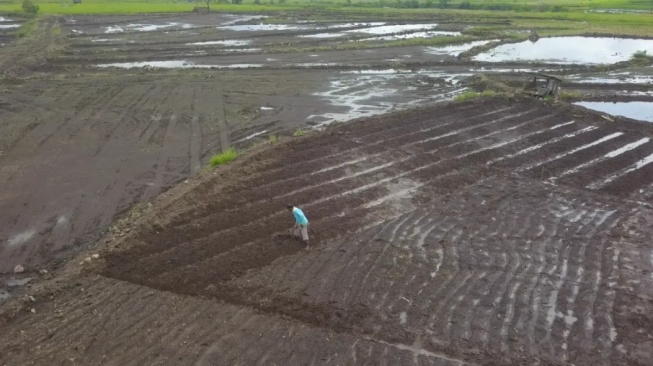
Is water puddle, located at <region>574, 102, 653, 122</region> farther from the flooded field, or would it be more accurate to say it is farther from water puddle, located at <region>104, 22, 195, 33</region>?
water puddle, located at <region>104, 22, 195, 33</region>

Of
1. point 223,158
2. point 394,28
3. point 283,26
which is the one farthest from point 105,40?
point 223,158

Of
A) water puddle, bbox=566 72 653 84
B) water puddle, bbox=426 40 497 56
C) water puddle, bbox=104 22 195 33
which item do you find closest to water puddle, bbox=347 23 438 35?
water puddle, bbox=426 40 497 56

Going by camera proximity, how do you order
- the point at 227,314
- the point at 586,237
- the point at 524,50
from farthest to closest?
the point at 524,50, the point at 586,237, the point at 227,314

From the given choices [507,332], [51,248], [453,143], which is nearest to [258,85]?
[453,143]

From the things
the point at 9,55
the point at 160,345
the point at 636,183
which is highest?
the point at 9,55

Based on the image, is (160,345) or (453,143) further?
(453,143)

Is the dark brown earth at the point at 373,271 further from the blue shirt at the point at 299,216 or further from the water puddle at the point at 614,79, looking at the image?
the water puddle at the point at 614,79

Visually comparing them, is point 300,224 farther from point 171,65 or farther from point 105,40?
point 105,40

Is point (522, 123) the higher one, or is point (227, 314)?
point (522, 123)

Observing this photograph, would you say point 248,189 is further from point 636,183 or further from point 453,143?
point 636,183
